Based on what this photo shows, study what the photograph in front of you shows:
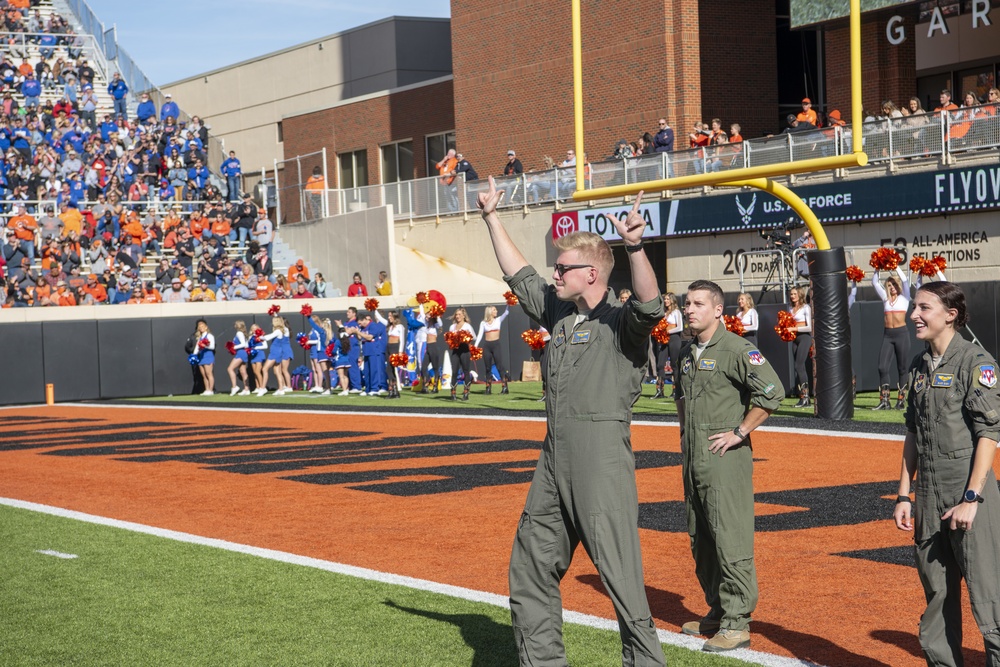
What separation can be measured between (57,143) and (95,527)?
95.3 ft

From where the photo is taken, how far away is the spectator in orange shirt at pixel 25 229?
31000 millimetres

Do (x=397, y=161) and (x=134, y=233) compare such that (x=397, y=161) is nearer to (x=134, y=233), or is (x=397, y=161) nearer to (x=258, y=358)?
(x=134, y=233)

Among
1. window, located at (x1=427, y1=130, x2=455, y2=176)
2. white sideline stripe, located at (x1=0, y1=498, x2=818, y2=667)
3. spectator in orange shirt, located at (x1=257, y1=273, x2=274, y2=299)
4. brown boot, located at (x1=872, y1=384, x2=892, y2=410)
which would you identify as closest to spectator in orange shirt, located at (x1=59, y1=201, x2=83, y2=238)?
spectator in orange shirt, located at (x1=257, y1=273, x2=274, y2=299)

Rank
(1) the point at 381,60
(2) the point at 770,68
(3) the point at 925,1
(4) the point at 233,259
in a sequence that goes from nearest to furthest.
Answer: (3) the point at 925,1 → (4) the point at 233,259 → (2) the point at 770,68 → (1) the point at 381,60

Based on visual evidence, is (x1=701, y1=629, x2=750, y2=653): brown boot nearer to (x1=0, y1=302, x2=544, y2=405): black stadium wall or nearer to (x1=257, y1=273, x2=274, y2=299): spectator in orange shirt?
(x1=0, y1=302, x2=544, y2=405): black stadium wall

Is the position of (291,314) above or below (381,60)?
below

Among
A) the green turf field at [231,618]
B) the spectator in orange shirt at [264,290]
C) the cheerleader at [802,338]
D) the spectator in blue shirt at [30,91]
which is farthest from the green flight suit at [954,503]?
the spectator in blue shirt at [30,91]

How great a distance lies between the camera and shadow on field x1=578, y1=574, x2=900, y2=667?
598 centimetres

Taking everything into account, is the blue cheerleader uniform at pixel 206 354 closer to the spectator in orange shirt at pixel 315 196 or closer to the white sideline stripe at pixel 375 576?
the spectator in orange shirt at pixel 315 196

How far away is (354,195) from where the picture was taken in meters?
39.4

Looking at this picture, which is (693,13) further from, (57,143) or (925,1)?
(57,143)

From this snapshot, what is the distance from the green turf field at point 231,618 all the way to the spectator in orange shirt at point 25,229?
76.7 feet

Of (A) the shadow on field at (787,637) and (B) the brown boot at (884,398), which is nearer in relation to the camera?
(A) the shadow on field at (787,637)

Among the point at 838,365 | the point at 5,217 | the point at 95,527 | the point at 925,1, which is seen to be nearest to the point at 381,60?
the point at 5,217
